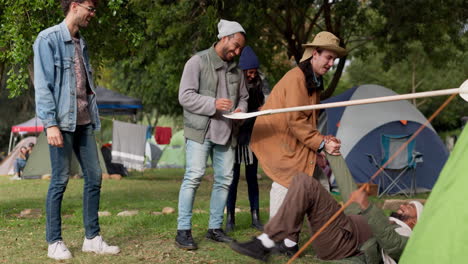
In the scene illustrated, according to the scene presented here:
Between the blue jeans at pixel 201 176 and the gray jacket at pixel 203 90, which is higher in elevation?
the gray jacket at pixel 203 90

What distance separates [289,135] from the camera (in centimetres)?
528

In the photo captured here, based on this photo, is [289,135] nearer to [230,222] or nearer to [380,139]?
[230,222]

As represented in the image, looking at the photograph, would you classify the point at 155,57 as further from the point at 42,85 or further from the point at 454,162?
the point at 454,162

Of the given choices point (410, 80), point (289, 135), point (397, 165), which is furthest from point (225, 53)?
point (410, 80)

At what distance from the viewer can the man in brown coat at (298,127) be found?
514 centimetres

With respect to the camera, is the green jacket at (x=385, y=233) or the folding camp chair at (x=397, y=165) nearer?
the green jacket at (x=385, y=233)

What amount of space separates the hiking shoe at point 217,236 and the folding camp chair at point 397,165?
6.85 m

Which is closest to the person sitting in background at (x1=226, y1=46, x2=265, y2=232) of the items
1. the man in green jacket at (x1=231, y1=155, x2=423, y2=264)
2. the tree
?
the man in green jacket at (x1=231, y1=155, x2=423, y2=264)

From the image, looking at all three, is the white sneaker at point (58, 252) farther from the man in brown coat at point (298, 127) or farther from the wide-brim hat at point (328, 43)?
the wide-brim hat at point (328, 43)

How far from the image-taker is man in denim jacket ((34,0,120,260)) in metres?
4.83

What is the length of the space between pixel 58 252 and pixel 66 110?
1097 millimetres

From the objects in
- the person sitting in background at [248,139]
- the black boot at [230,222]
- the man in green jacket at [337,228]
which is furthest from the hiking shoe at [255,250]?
the black boot at [230,222]

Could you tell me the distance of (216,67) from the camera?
18.7 ft

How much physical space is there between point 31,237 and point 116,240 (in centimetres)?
86
